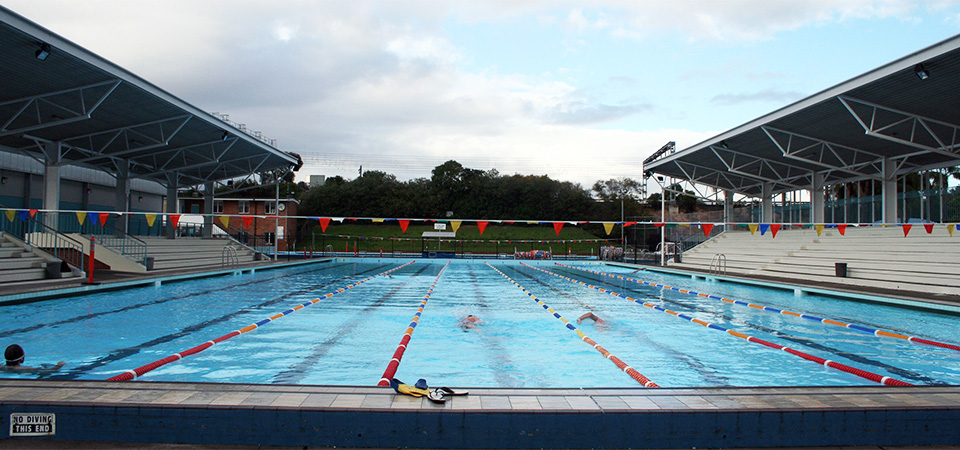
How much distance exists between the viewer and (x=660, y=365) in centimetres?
633

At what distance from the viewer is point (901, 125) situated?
1566cm

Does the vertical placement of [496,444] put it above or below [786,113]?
below

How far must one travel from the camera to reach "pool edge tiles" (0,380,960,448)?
321 cm

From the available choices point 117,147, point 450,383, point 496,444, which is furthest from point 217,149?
Answer: point 496,444

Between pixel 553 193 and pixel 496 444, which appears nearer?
pixel 496 444

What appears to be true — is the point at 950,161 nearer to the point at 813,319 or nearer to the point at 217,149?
the point at 813,319

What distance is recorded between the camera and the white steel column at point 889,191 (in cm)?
1819

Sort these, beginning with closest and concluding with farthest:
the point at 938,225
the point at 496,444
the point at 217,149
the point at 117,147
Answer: the point at 496,444
the point at 938,225
the point at 117,147
the point at 217,149

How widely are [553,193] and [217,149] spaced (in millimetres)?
43200

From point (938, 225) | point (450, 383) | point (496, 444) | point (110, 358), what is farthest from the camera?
point (938, 225)

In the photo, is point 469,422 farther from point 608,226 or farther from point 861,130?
point 861,130

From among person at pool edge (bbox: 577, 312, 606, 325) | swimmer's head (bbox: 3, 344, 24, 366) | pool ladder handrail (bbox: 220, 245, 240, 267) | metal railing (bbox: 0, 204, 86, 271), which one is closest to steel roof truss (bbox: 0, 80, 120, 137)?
metal railing (bbox: 0, 204, 86, 271)

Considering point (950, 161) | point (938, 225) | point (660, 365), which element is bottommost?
point (660, 365)

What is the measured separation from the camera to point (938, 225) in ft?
50.1
